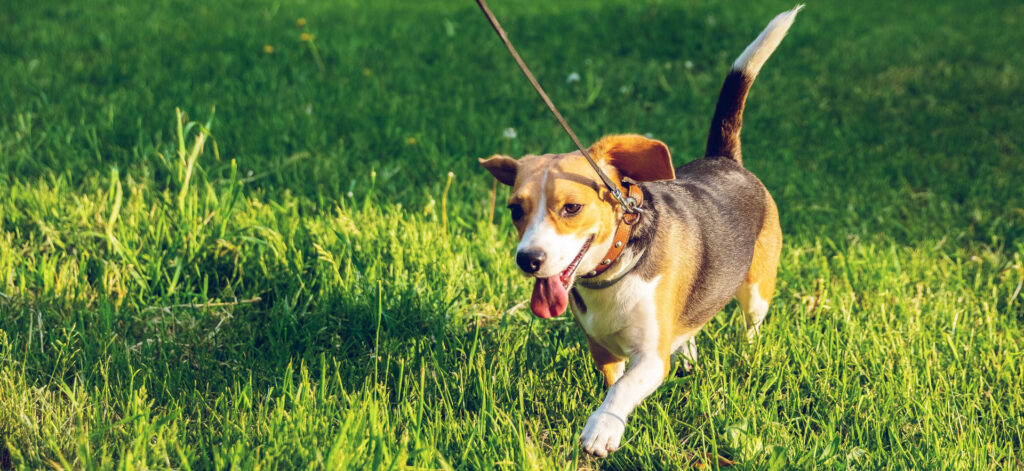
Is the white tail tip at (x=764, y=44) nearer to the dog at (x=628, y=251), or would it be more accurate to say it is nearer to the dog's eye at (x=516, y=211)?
the dog at (x=628, y=251)

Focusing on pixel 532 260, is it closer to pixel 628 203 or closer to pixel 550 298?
pixel 550 298

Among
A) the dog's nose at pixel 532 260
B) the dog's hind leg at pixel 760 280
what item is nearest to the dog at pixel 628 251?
the dog's nose at pixel 532 260

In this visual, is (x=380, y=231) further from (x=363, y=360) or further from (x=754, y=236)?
(x=754, y=236)

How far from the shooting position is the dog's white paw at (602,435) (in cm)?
232

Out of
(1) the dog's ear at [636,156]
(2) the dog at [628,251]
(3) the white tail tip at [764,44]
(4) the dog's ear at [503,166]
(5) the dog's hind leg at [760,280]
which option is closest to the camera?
(2) the dog at [628,251]

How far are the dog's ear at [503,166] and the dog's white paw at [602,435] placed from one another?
2.95 feet

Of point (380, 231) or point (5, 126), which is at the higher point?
point (5, 126)

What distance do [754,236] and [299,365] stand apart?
1.85m

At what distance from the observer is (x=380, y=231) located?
3762 mm

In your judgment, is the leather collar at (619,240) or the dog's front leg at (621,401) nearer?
the dog's front leg at (621,401)

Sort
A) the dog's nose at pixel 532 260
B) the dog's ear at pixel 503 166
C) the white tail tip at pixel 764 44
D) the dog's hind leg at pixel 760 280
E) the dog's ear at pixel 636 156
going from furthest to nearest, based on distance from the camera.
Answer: the dog's hind leg at pixel 760 280, the white tail tip at pixel 764 44, the dog's ear at pixel 503 166, the dog's ear at pixel 636 156, the dog's nose at pixel 532 260

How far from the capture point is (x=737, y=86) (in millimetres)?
3330

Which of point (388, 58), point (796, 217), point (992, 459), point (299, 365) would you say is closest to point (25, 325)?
point (299, 365)

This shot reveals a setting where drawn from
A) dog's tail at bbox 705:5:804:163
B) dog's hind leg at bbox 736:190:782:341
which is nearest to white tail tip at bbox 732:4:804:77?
dog's tail at bbox 705:5:804:163
